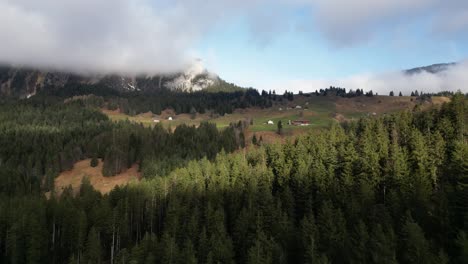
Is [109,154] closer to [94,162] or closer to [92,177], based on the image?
[94,162]

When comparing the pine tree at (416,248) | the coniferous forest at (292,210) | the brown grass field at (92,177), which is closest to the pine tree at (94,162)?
the brown grass field at (92,177)

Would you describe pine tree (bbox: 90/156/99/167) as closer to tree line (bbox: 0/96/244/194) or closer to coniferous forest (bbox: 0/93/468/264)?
tree line (bbox: 0/96/244/194)

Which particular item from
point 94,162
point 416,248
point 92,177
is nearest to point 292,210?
point 416,248

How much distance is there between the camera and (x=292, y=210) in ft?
287

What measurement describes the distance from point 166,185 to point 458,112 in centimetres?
8577

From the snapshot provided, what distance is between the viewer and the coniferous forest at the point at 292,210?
64625 mm

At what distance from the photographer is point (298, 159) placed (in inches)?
4318

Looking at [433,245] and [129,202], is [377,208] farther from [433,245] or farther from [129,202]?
[129,202]

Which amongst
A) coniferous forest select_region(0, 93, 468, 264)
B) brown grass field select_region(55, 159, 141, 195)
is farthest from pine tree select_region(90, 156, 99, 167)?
coniferous forest select_region(0, 93, 468, 264)

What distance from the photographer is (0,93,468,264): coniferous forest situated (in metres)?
64.6

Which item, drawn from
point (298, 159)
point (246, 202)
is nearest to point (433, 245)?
point (246, 202)

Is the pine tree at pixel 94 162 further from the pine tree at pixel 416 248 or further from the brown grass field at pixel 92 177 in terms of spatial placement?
the pine tree at pixel 416 248

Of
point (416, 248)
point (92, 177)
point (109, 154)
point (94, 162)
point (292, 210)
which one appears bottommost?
point (92, 177)

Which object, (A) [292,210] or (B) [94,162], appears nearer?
(A) [292,210]
